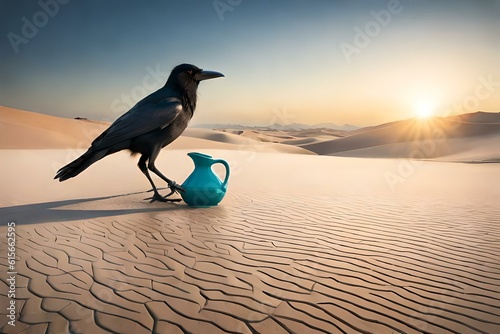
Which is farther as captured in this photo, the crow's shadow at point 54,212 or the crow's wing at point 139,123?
the crow's wing at point 139,123

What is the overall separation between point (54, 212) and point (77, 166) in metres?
0.76

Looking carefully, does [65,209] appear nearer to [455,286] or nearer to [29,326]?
[29,326]

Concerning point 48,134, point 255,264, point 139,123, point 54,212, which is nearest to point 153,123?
point 139,123

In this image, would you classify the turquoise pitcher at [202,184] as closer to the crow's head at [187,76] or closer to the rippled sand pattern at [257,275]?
the rippled sand pattern at [257,275]

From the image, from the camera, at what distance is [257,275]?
296 centimetres

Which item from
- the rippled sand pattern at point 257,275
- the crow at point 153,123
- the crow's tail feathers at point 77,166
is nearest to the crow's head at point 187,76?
the crow at point 153,123

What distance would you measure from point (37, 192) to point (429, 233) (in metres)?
6.56

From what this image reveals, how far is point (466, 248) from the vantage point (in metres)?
3.70

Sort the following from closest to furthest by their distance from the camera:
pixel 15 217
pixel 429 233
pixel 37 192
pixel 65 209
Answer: pixel 429 233
pixel 15 217
pixel 65 209
pixel 37 192

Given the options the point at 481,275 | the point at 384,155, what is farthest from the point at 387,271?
the point at 384,155

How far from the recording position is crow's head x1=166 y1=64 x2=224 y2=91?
5781 millimetres

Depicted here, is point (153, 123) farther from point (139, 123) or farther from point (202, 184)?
point (202, 184)

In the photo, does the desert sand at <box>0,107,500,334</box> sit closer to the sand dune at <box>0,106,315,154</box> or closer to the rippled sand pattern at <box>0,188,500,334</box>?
the rippled sand pattern at <box>0,188,500,334</box>

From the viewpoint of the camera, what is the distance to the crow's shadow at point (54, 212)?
15.8 feet
